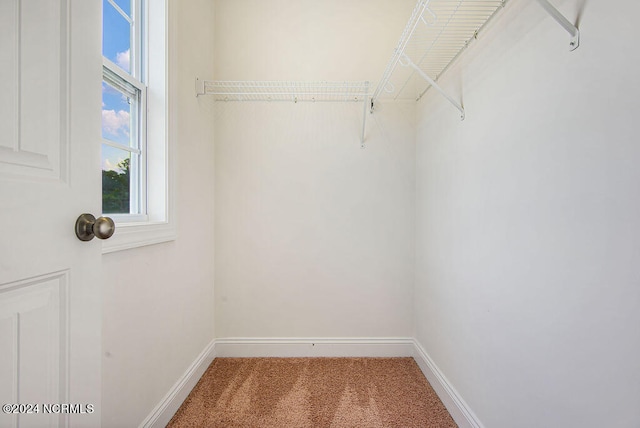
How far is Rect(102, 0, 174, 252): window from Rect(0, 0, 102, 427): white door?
0.67 meters

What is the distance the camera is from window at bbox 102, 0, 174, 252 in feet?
3.95

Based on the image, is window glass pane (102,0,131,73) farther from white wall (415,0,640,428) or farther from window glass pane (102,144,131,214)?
white wall (415,0,640,428)

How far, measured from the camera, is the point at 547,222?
2.87 ft

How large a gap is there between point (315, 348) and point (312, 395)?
414mm

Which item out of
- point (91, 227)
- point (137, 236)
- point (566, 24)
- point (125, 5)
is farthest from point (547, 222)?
point (125, 5)

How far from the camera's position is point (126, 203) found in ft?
4.27

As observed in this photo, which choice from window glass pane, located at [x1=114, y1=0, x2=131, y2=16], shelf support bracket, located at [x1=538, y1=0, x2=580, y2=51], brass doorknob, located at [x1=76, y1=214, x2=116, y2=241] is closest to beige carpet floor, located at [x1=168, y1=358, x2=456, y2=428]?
brass doorknob, located at [x1=76, y1=214, x2=116, y2=241]

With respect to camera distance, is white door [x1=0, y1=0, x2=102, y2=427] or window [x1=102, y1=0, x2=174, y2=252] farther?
window [x1=102, y1=0, x2=174, y2=252]

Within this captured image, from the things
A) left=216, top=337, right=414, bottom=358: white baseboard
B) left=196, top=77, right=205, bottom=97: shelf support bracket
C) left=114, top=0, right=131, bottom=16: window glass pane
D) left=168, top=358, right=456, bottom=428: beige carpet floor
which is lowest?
left=168, top=358, right=456, bottom=428: beige carpet floor

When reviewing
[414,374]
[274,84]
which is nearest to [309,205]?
[274,84]

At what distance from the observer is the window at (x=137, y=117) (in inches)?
47.4

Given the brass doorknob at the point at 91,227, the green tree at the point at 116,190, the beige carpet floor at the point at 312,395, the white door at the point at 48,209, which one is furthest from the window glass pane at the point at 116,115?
the beige carpet floor at the point at 312,395

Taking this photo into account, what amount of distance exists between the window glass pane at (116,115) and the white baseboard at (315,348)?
1487 millimetres

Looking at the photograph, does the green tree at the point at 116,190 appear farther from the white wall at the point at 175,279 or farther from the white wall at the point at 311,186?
the white wall at the point at 311,186
